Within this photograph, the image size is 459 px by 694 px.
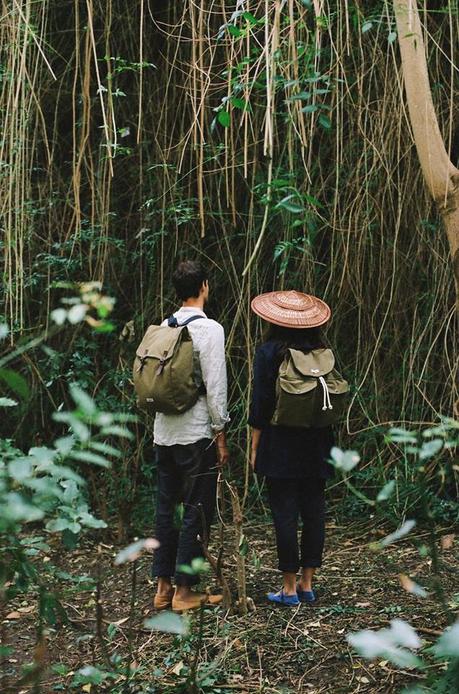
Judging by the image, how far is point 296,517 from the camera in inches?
121

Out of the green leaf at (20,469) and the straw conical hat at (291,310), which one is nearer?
the green leaf at (20,469)

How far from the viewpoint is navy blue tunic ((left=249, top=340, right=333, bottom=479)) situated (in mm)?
3010

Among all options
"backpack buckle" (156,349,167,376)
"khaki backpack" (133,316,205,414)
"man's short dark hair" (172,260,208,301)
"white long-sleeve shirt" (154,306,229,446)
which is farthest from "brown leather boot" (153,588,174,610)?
"man's short dark hair" (172,260,208,301)

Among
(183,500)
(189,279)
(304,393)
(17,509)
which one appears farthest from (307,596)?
(17,509)

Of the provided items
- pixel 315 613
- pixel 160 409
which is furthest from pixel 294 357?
pixel 315 613

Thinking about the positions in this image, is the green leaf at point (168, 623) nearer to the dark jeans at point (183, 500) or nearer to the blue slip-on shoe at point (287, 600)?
the dark jeans at point (183, 500)

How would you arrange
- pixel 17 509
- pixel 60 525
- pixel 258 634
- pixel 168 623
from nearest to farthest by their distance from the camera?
pixel 17 509, pixel 168 623, pixel 60 525, pixel 258 634

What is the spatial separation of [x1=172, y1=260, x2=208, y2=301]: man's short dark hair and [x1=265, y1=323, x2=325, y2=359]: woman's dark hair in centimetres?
30

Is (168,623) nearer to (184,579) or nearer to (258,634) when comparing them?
(258,634)

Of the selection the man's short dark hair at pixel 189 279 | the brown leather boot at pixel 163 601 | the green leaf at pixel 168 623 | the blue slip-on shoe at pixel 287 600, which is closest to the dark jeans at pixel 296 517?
the blue slip-on shoe at pixel 287 600

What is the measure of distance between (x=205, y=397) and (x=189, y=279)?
1.40 ft

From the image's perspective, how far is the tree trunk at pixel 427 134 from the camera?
251 cm

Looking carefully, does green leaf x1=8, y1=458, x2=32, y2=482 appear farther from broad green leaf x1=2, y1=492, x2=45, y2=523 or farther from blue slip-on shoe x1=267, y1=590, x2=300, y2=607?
blue slip-on shoe x1=267, y1=590, x2=300, y2=607

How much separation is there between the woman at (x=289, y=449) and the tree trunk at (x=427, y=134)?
2.17 feet
